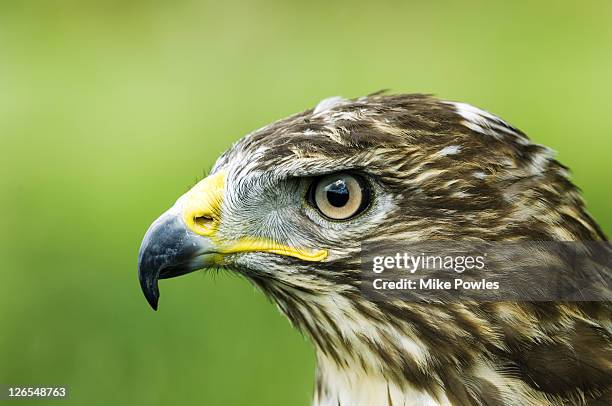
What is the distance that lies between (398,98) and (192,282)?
9.83ft

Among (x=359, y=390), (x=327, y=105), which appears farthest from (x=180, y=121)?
(x=359, y=390)

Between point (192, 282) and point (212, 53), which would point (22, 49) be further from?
point (192, 282)

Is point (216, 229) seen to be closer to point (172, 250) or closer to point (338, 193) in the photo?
point (172, 250)

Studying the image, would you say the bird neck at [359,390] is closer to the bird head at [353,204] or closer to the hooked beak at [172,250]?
the bird head at [353,204]

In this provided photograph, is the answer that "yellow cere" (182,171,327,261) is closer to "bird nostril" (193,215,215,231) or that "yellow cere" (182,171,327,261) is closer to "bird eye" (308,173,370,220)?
"bird nostril" (193,215,215,231)

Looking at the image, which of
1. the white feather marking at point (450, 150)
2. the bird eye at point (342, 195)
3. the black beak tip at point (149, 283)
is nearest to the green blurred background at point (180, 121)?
the black beak tip at point (149, 283)

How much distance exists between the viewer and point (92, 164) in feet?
22.3

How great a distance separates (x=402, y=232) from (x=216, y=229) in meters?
0.50

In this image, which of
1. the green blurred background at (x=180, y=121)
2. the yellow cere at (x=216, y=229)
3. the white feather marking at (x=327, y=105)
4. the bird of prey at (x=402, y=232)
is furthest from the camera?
the green blurred background at (x=180, y=121)

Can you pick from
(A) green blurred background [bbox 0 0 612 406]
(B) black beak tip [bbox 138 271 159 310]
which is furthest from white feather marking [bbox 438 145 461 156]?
(A) green blurred background [bbox 0 0 612 406]

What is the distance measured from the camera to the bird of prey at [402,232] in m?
2.49

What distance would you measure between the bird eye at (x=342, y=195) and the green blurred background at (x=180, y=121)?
1695mm

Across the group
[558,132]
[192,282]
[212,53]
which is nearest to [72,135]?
[212,53]

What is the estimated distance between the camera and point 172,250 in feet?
8.44
